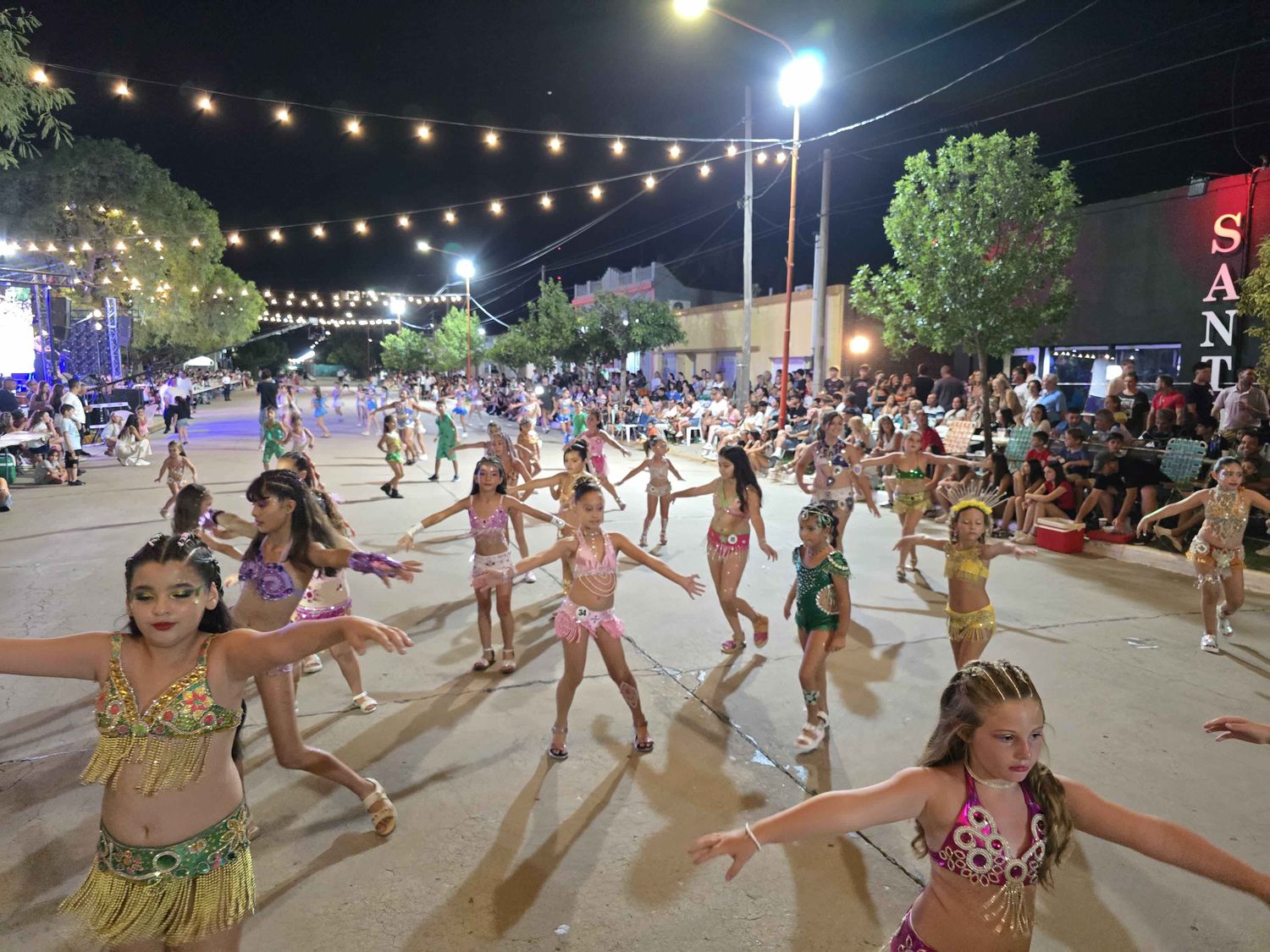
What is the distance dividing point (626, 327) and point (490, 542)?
92.5 ft

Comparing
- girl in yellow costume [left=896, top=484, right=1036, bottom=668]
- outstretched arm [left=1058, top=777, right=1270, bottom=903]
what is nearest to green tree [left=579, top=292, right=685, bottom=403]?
girl in yellow costume [left=896, top=484, right=1036, bottom=668]

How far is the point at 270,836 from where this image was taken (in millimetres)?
3822

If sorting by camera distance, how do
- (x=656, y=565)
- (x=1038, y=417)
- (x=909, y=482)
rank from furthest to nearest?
(x=1038, y=417) → (x=909, y=482) → (x=656, y=565)

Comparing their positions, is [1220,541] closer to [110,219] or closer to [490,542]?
[490,542]

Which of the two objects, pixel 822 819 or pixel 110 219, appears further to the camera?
pixel 110 219

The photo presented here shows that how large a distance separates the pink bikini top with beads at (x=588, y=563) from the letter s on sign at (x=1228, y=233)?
58.1 feet

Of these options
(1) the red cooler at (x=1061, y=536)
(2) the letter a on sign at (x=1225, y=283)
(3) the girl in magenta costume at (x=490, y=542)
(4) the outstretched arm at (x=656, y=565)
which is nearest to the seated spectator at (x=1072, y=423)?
(1) the red cooler at (x=1061, y=536)

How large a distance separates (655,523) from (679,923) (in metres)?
8.82

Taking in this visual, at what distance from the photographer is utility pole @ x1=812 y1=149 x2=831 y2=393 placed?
19.2m

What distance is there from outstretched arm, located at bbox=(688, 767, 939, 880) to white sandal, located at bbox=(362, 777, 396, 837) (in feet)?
7.91

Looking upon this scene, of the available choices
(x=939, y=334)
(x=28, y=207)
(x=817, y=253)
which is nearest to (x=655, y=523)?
(x=939, y=334)

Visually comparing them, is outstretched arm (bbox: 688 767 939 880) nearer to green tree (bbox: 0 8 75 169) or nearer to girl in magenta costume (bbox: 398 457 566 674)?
girl in magenta costume (bbox: 398 457 566 674)

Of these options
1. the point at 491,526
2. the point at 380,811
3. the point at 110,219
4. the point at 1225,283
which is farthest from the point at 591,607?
the point at 110,219

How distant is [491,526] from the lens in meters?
6.13
